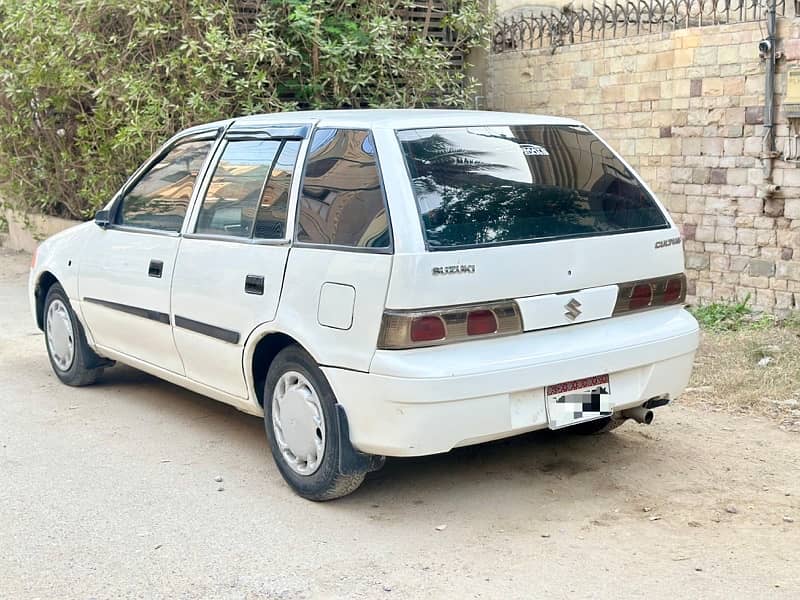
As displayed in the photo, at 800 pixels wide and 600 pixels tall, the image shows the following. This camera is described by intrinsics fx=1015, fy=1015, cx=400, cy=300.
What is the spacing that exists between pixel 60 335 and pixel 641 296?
400cm

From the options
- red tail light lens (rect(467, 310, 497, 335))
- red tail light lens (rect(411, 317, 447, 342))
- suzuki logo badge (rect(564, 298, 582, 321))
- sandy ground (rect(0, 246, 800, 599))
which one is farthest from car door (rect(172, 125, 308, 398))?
suzuki logo badge (rect(564, 298, 582, 321))

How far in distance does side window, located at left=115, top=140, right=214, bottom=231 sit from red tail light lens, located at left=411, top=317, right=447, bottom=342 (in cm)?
200

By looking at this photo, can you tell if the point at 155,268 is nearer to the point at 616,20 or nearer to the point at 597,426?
the point at 597,426

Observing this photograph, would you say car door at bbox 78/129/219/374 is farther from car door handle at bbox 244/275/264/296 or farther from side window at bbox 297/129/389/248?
side window at bbox 297/129/389/248

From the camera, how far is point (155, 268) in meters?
5.54

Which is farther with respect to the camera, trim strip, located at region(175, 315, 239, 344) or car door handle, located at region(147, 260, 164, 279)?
car door handle, located at region(147, 260, 164, 279)

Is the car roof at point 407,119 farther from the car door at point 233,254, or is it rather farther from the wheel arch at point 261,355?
the wheel arch at point 261,355

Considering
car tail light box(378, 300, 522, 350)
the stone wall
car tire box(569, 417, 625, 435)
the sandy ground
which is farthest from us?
the stone wall

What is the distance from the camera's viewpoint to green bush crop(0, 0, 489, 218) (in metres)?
9.83

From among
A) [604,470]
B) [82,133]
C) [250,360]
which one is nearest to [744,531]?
[604,470]

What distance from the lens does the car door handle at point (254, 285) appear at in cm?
470

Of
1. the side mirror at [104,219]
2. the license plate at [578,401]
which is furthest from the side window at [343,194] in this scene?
the side mirror at [104,219]

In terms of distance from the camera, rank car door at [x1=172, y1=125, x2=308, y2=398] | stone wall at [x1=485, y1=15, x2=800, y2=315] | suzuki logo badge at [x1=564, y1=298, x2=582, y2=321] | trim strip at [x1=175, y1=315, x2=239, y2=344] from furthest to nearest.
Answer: stone wall at [x1=485, y1=15, x2=800, y2=315]
trim strip at [x1=175, y1=315, x2=239, y2=344]
car door at [x1=172, y1=125, x2=308, y2=398]
suzuki logo badge at [x1=564, y1=298, x2=582, y2=321]

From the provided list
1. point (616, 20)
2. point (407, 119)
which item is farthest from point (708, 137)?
point (407, 119)
